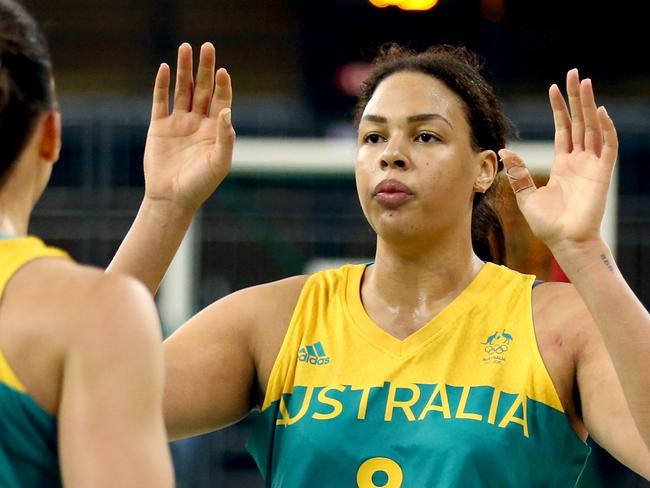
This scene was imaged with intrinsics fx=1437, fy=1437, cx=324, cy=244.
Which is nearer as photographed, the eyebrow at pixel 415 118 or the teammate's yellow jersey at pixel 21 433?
the teammate's yellow jersey at pixel 21 433

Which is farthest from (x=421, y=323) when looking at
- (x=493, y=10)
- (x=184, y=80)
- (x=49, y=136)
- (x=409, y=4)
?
(x=493, y=10)

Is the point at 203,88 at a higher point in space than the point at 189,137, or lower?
higher

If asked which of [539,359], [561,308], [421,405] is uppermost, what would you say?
[561,308]

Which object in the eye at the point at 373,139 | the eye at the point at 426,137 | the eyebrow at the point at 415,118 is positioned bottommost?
the eye at the point at 373,139

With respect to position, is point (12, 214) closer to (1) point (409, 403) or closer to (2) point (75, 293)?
(2) point (75, 293)

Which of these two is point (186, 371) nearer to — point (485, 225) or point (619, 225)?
point (485, 225)

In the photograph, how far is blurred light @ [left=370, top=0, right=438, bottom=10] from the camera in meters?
9.32

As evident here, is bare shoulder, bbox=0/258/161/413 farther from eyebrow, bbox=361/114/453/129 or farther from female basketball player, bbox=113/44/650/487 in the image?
eyebrow, bbox=361/114/453/129

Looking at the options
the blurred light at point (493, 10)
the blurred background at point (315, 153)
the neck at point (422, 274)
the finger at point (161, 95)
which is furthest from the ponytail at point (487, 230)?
the blurred light at point (493, 10)

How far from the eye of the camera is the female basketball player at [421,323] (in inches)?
120

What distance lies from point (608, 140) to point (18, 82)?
142 cm

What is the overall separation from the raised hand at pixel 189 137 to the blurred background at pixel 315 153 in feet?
11.2

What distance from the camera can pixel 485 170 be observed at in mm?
3646

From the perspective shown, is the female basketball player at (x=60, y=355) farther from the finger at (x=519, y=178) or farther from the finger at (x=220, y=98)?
the finger at (x=519, y=178)
